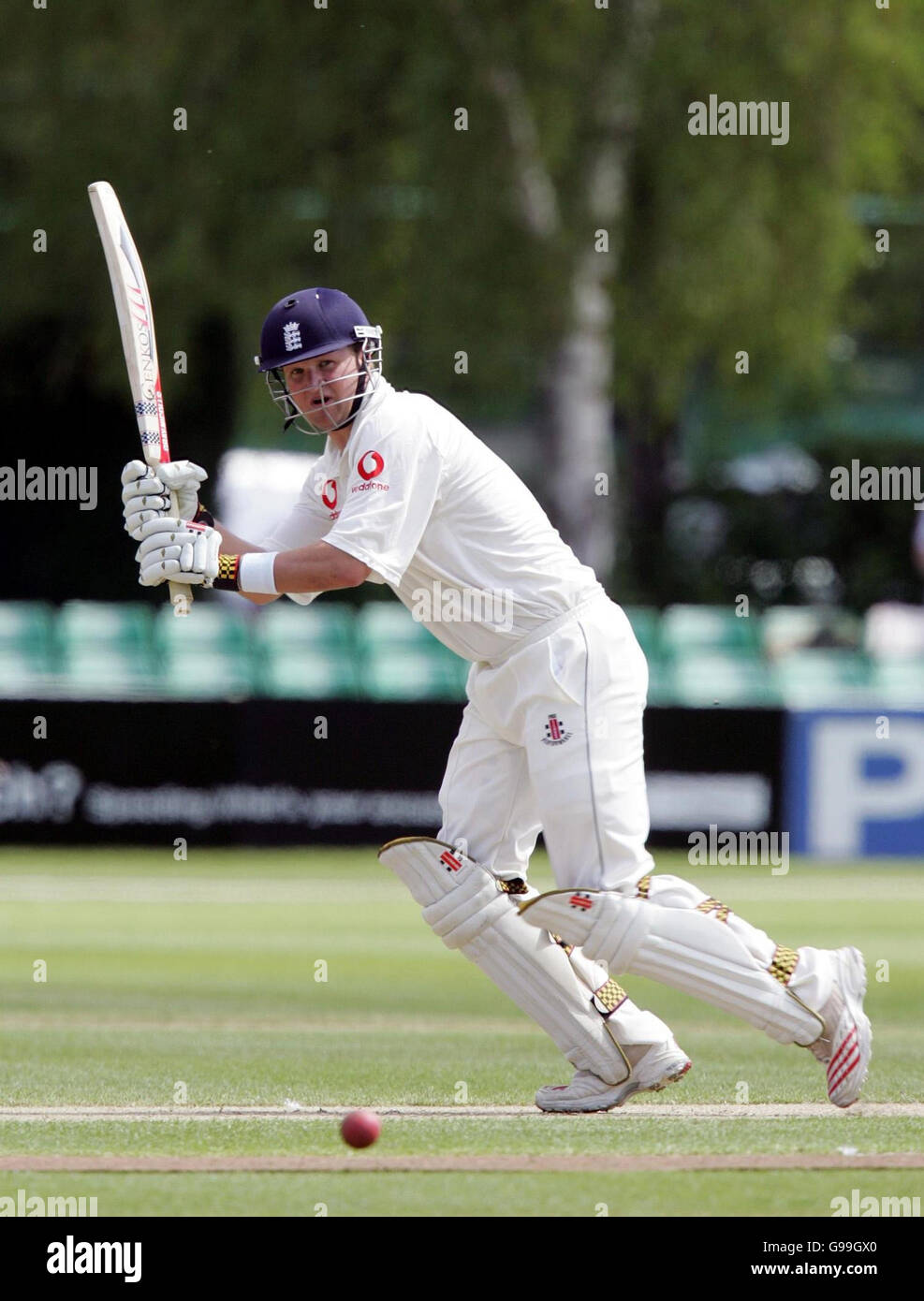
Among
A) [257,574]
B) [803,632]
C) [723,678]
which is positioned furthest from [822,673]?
[257,574]

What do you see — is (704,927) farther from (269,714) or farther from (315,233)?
(315,233)

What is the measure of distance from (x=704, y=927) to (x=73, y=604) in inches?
456

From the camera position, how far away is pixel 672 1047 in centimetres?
599

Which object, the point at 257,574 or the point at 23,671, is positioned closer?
the point at 257,574

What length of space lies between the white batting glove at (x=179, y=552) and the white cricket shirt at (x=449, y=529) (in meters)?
0.31

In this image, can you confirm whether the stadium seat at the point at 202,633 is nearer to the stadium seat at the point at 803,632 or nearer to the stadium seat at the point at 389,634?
the stadium seat at the point at 389,634

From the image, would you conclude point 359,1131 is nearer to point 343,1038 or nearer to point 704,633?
point 343,1038

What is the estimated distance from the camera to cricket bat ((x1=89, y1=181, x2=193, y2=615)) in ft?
20.7

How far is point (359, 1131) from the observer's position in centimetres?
525

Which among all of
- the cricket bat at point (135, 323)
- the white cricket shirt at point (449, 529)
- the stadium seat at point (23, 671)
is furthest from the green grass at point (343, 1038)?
the cricket bat at point (135, 323)

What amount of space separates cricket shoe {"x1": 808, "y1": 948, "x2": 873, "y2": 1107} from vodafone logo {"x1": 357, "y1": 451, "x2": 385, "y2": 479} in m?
1.70

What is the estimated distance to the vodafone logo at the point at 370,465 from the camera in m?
5.72

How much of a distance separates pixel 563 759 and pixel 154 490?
1.29 m

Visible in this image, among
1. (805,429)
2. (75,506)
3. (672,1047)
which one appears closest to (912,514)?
(805,429)
